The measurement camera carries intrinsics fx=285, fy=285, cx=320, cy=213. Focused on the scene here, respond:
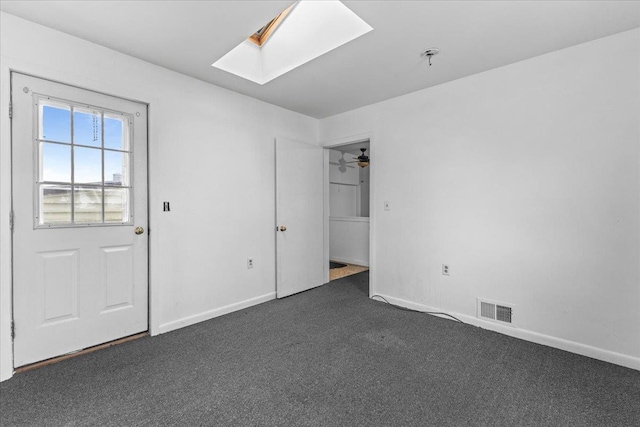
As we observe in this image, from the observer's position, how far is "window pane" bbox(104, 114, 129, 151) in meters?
2.41

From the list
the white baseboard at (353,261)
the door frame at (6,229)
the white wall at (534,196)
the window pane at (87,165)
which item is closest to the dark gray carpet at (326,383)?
the door frame at (6,229)

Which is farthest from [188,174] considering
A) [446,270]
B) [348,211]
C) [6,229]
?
[348,211]

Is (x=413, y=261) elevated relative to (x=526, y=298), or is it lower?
elevated

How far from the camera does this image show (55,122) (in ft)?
7.10

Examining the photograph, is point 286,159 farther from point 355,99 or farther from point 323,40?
point 323,40

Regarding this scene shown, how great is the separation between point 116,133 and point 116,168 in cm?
30

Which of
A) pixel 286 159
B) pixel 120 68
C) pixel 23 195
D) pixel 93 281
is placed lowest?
pixel 93 281

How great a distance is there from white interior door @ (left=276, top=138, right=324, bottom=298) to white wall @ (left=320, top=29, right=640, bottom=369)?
1150mm

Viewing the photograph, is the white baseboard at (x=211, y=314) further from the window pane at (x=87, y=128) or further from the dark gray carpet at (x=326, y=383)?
the window pane at (x=87, y=128)

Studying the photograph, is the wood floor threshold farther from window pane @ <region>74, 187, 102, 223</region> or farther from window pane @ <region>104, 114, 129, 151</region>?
window pane @ <region>104, 114, 129, 151</region>

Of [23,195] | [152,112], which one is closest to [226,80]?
[152,112]

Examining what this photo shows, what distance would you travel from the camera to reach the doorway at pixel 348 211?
18.0ft

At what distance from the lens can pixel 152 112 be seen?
2.58 meters

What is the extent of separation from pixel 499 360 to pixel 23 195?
3685mm
